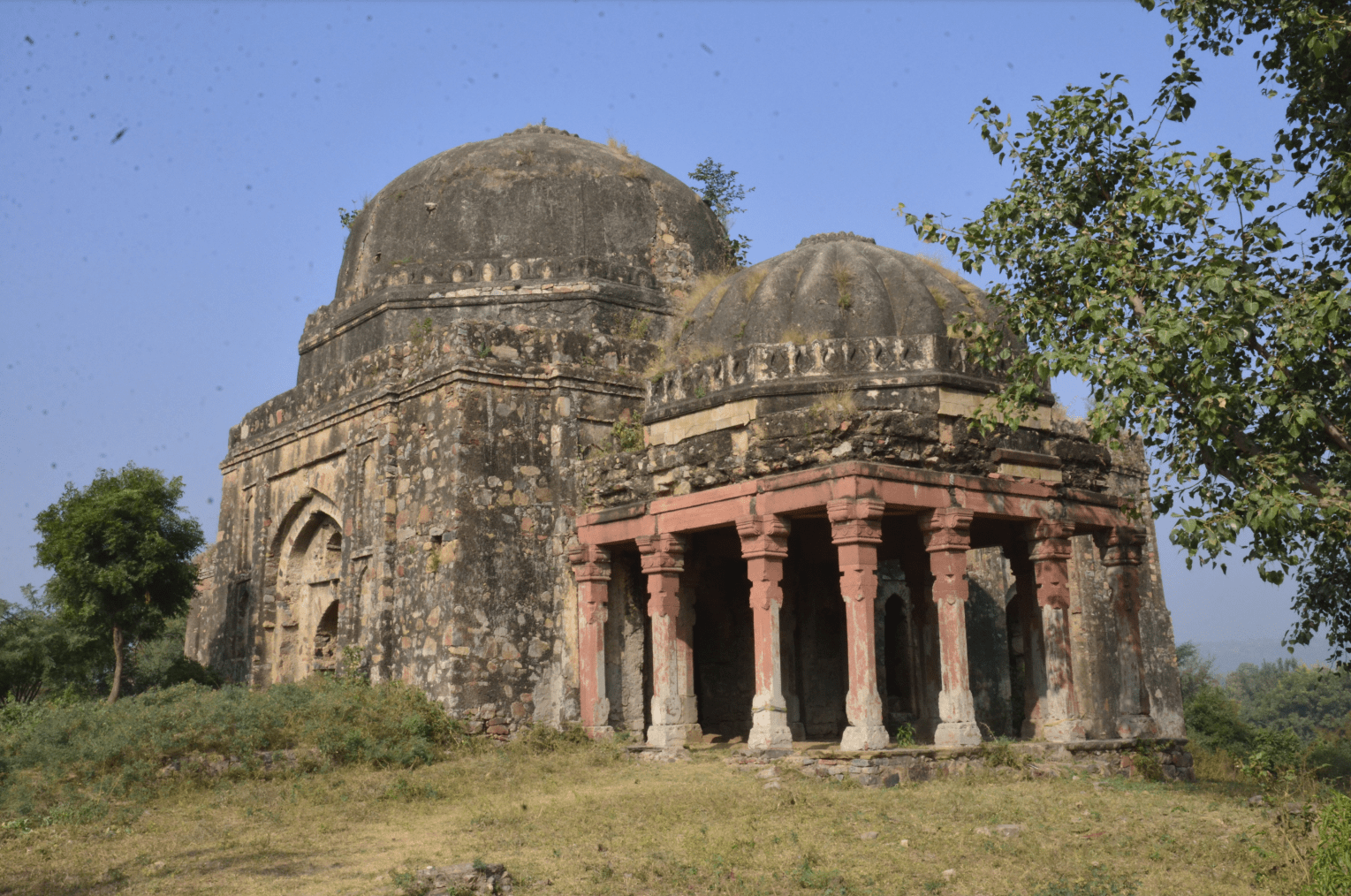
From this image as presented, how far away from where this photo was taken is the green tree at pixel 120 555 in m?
18.1

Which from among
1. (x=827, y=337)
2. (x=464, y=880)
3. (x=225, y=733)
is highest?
(x=827, y=337)

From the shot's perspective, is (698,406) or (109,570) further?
(109,570)

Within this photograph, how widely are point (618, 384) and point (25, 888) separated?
Result: 30.1 feet

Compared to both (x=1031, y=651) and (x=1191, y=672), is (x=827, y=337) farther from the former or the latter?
(x=1191, y=672)

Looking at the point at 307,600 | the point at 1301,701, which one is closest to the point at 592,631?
the point at 307,600

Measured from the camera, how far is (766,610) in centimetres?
1290

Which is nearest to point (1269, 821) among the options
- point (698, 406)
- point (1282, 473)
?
point (1282, 473)

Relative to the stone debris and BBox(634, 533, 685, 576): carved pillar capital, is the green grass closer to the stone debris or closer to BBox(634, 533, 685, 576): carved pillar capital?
the stone debris

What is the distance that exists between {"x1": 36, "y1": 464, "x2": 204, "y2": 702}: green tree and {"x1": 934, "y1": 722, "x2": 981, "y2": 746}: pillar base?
12089mm

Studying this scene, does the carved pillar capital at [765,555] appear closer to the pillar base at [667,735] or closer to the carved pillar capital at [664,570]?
the carved pillar capital at [664,570]

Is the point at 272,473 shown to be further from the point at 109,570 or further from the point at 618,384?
the point at 618,384

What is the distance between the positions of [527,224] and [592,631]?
612 centimetres

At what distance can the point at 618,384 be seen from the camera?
15.8m

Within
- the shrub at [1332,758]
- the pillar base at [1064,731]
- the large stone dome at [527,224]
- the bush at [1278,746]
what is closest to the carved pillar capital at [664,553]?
the pillar base at [1064,731]
